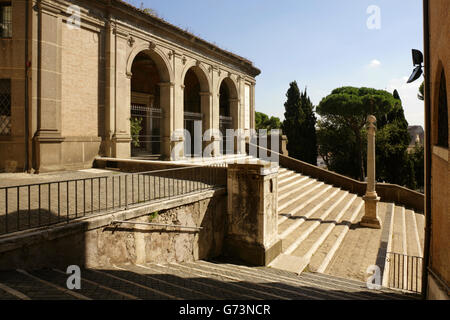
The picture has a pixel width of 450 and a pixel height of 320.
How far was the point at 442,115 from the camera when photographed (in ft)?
17.0

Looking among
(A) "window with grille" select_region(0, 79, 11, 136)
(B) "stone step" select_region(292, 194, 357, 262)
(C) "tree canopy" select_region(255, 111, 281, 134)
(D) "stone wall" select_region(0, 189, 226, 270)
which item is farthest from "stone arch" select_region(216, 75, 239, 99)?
(C) "tree canopy" select_region(255, 111, 281, 134)

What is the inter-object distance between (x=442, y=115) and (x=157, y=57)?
11.9 metres

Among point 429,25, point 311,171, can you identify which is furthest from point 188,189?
point 311,171

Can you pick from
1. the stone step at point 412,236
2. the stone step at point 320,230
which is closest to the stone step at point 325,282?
the stone step at point 320,230

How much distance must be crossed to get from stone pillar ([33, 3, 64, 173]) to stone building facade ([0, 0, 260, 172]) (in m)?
0.03

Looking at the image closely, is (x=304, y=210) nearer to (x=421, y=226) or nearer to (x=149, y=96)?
(x=421, y=226)

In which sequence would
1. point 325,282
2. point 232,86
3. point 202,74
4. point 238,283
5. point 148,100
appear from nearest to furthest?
point 238,283, point 325,282, point 202,74, point 148,100, point 232,86

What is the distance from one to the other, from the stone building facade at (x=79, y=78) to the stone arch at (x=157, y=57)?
0.14 ft

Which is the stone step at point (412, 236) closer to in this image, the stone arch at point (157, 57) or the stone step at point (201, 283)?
the stone step at point (201, 283)

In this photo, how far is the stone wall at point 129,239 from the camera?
13.6ft

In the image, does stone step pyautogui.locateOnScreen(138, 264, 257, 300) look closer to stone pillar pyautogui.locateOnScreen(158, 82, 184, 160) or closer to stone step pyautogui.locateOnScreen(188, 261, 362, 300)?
stone step pyautogui.locateOnScreen(188, 261, 362, 300)

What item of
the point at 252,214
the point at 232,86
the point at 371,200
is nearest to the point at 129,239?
the point at 252,214

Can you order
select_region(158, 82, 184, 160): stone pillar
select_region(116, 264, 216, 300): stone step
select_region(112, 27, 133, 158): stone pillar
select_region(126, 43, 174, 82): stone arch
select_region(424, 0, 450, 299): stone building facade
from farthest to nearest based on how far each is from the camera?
select_region(158, 82, 184, 160): stone pillar, select_region(126, 43, 174, 82): stone arch, select_region(112, 27, 133, 158): stone pillar, select_region(424, 0, 450, 299): stone building facade, select_region(116, 264, 216, 300): stone step

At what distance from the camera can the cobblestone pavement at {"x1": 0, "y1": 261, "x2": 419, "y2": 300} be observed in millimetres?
3514
